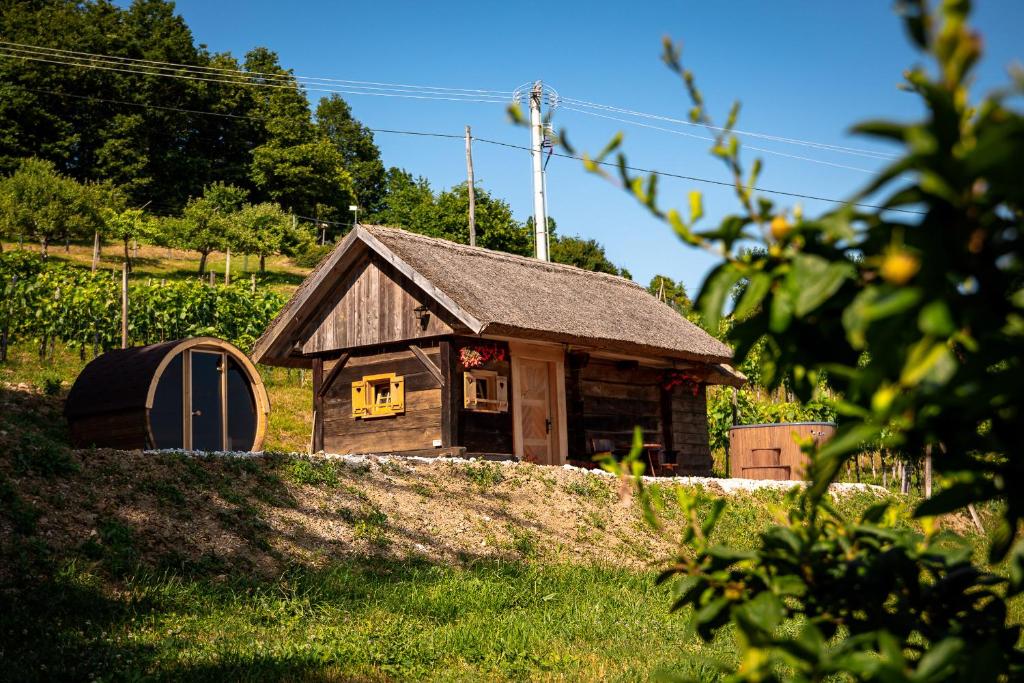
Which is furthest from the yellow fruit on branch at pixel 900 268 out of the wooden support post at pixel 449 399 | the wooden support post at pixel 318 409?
the wooden support post at pixel 318 409

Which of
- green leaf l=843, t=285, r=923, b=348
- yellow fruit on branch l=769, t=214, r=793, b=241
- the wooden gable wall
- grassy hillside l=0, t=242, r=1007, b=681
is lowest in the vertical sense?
grassy hillside l=0, t=242, r=1007, b=681

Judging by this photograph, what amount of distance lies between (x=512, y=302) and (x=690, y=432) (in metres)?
6.57

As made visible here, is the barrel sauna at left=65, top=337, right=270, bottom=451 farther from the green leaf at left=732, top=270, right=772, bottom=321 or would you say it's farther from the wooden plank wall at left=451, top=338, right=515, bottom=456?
the green leaf at left=732, top=270, right=772, bottom=321

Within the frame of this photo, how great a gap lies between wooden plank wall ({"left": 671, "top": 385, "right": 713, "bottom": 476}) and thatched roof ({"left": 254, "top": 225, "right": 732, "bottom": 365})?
121 centimetres

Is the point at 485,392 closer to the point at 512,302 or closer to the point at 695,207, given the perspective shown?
the point at 512,302

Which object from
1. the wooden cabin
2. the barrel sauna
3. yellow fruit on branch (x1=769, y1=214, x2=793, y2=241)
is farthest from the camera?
the wooden cabin

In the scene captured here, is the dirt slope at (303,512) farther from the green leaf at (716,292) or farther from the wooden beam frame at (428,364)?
the green leaf at (716,292)

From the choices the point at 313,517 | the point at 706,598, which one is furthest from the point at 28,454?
the point at 706,598

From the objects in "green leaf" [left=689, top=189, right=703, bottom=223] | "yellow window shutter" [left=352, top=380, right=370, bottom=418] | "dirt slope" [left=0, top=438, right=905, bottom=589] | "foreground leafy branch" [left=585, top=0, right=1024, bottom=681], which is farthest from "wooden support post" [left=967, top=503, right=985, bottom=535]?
"green leaf" [left=689, top=189, right=703, bottom=223]

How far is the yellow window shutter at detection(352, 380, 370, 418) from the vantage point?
18.3m

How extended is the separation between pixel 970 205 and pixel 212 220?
5308cm

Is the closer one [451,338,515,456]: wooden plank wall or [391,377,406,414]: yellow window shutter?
[451,338,515,456]: wooden plank wall

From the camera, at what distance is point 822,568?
2176mm

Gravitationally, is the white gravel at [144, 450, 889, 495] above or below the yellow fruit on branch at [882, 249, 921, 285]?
below
